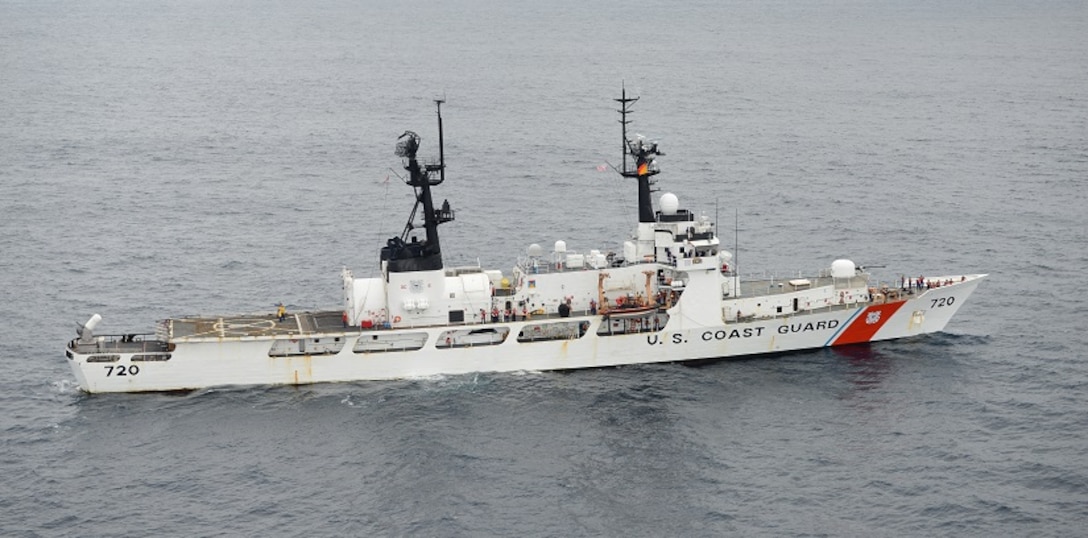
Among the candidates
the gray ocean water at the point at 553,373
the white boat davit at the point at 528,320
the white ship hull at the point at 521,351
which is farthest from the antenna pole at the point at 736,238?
the white ship hull at the point at 521,351

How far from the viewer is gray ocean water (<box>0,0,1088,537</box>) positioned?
219ft

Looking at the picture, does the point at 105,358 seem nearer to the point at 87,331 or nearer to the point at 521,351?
the point at 87,331

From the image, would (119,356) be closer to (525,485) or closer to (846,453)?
(525,485)

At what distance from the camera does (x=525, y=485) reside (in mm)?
68688

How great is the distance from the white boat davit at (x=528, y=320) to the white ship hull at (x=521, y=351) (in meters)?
0.08

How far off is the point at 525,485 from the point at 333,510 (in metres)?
9.42

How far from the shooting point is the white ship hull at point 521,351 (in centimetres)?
8069

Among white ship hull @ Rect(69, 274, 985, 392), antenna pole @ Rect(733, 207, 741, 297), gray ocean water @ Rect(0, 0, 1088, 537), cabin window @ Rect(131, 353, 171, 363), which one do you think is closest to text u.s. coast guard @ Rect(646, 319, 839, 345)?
white ship hull @ Rect(69, 274, 985, 392)

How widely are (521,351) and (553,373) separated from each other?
242cm

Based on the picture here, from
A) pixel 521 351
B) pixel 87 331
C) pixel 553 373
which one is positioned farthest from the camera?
pixel 553 373

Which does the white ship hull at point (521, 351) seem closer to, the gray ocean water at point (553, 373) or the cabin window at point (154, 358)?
the cabin window at point (154, 358)

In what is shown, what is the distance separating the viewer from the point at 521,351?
83938 mm

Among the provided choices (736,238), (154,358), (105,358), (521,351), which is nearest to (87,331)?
(105,358)

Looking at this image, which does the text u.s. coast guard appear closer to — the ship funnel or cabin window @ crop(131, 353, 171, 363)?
cabin window @ crop(131, 353, 171, 363)
